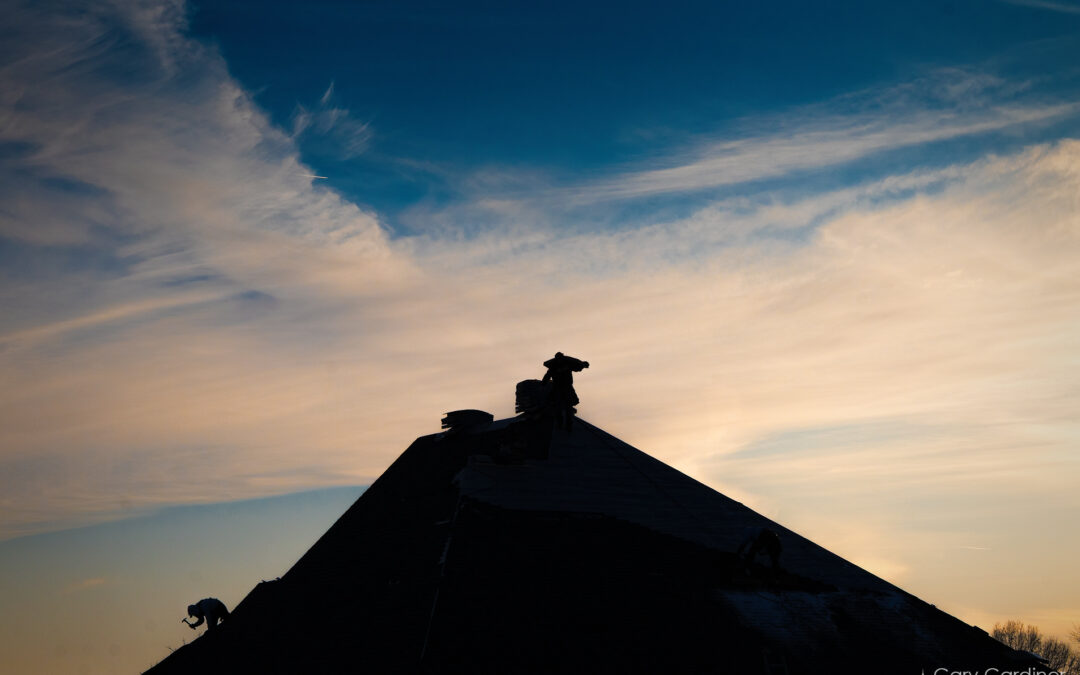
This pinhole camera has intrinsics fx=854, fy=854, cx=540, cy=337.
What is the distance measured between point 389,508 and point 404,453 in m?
4.54

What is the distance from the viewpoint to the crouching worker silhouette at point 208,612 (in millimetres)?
20725

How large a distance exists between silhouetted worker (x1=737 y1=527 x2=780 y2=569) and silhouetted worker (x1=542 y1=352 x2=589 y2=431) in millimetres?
6896

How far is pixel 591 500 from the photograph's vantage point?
65.0ft

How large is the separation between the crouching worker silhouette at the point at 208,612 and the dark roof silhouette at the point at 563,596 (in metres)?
1.81

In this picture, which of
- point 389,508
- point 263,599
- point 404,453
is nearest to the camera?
point 263,599

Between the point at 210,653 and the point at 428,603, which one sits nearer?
the point at 428,603

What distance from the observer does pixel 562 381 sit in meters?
23.4

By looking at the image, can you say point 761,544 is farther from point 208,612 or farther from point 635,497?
point 208,612

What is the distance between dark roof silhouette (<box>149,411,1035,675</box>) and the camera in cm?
1516

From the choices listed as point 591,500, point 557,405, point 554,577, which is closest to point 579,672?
point 554,577

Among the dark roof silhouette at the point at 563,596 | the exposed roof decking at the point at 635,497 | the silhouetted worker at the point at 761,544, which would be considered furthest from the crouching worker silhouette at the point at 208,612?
the silhouetted worker at the point at 761,544

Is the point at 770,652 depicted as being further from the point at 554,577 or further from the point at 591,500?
the point at 591,500

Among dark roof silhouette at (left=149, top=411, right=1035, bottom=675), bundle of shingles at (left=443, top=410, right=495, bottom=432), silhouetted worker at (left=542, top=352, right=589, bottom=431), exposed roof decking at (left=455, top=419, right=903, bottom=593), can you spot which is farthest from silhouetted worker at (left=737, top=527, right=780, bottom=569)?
bundle of shingles at (left=443, top=410, right=495, bottom=432)

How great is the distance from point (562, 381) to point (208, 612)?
10.6 meters
